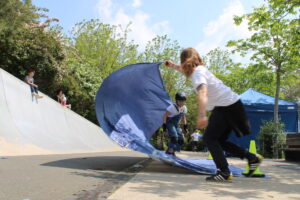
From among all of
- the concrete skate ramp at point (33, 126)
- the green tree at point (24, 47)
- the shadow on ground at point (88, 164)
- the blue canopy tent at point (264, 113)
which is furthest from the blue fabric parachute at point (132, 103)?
the green tree at point (24, 47)

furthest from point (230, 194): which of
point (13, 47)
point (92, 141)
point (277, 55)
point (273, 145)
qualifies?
point (13, 47)

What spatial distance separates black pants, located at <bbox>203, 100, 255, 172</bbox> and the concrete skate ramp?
4.65m

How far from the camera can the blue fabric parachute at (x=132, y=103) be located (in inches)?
265

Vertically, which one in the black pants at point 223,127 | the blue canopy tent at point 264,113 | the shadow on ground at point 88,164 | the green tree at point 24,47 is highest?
the green tree at point 24,47

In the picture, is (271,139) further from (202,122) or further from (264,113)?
(202,122)

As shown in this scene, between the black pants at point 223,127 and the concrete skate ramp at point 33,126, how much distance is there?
465cm

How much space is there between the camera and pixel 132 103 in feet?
25.5

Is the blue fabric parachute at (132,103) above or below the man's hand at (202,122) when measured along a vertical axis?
above

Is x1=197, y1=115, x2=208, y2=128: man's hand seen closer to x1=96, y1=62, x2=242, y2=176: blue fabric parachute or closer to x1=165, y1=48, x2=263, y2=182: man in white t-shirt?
x1=165, y1=48, x2=263, y2=182: man in white t-shirt

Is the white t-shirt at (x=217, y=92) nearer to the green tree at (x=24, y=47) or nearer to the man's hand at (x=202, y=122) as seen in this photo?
the man's hand at (x=202, y=122)

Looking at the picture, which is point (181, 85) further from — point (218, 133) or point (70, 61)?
point (218, 133)

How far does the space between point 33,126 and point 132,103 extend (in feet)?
9.60

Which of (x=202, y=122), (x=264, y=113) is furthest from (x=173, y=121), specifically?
(x=264, y=113)

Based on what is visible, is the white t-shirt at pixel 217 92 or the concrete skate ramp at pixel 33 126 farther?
the concrete skate ramp at pixel 33 126
